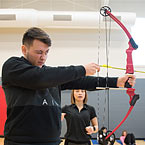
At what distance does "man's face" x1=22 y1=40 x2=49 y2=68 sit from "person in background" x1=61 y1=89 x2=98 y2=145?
131cm

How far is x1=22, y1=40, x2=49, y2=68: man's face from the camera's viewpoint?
1.09m

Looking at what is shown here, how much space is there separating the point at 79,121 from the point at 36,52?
1568 mm

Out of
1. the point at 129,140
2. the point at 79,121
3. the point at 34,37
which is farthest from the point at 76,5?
the point at 34,37

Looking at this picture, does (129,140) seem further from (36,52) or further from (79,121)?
(36,52)

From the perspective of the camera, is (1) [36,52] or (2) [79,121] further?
(2) [79,121]

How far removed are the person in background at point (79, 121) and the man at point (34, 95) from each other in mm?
1297

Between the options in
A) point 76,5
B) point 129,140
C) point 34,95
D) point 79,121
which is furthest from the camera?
point 76,5

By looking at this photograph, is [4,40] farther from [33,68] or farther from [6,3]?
[33,68]

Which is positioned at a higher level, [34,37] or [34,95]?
[34,37]

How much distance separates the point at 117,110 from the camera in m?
5.06

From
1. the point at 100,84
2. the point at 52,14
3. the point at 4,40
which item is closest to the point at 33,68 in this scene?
the point at 100,84

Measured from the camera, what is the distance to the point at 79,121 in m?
2.50

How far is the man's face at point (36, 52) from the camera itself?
109 cm

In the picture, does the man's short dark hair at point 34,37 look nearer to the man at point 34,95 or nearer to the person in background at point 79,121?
the man at point 34,95
